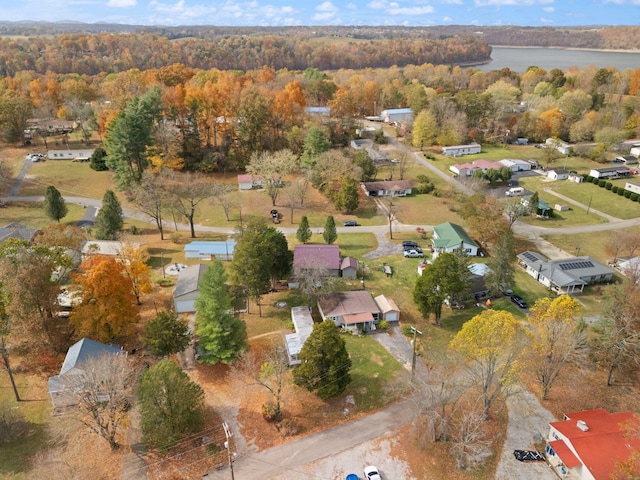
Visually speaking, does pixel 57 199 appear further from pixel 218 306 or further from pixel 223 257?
pixel 218 306

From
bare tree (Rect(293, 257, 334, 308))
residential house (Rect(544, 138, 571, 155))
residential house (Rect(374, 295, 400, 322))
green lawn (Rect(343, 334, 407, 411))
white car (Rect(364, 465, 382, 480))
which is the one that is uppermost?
residential house (Rect(544, 138, 571, 155))

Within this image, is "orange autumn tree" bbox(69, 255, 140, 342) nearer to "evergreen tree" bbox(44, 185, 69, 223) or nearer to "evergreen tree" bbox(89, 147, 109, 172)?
"evergreen tree" bbox(44, 185, 69, 223)

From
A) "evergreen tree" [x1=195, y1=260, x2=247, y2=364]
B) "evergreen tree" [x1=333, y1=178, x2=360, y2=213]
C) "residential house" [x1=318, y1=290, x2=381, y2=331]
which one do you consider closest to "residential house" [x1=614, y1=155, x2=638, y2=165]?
"evergreen tree" [x1=333, y1=178, x2=360, y2=213]

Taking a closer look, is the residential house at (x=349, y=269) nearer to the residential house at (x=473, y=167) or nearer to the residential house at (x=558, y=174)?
the residential house at (x=473, y=167)

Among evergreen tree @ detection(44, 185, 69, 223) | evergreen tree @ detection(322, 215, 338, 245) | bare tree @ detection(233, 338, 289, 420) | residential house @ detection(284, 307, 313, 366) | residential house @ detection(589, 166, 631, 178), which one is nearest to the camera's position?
bare tree @ detection(233, 338, 289, 420)

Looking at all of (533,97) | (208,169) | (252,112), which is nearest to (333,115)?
(252,112)

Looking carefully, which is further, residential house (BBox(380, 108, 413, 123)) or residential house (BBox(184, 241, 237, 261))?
residential house (BBox(380, 108, 413, 123))

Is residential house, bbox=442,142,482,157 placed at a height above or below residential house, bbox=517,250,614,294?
above

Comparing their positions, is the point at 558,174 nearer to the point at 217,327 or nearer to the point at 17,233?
the point at 217,327
